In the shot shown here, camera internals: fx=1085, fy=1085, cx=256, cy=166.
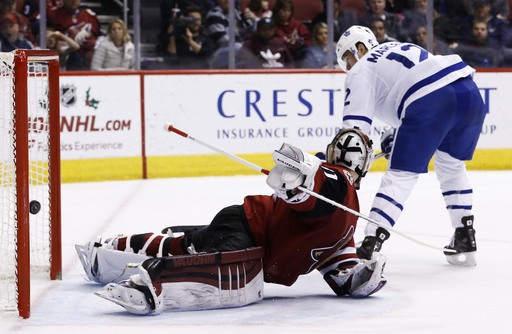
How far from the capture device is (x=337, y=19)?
8.18 metres

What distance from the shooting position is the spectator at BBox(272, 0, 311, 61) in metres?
8.17

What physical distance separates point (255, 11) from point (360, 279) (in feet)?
15.6

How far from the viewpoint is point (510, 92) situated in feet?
26.4

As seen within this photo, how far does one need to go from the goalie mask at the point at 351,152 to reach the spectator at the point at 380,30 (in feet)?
15.5

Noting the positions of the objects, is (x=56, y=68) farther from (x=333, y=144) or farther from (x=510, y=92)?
(x=510, y=92)

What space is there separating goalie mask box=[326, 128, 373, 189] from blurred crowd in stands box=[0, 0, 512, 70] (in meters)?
4.25

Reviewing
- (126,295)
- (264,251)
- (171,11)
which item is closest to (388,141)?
(264,251)

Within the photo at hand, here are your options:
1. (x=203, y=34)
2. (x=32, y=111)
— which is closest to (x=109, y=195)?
(x=32, y=111)

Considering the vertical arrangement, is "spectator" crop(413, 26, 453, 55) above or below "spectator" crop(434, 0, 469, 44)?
below

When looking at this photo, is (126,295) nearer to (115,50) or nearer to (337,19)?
(115,50)

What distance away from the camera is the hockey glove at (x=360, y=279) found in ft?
11.6

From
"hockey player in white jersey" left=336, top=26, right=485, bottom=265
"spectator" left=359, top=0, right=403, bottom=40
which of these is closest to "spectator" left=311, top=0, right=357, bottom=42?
"spectator" left=359, top=0, right=403, bottom=40

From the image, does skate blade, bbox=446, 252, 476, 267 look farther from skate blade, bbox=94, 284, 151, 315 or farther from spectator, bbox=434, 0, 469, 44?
spectator, bbox=434, 0, 469, 44

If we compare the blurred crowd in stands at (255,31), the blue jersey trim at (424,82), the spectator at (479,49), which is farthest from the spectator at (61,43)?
the blue jersey trim at (424,82)
